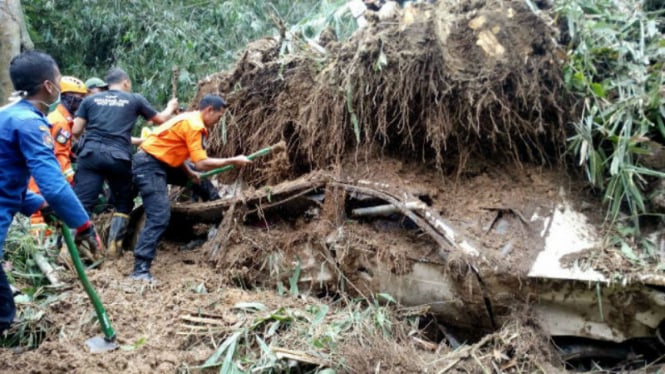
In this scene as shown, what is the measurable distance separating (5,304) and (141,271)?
1.44 meters

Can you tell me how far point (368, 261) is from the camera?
4.61 metres

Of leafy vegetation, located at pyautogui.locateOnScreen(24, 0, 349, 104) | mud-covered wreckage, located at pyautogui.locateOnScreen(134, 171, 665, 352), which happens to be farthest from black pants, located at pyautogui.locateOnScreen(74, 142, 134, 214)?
leafy vegetation, located at pyautogui.locateOnScreen(24, 0, 349, 104)

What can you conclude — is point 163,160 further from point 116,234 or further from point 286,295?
point 286,295

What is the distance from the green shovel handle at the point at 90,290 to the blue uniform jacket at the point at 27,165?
0.81 ft

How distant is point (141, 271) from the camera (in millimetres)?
4848

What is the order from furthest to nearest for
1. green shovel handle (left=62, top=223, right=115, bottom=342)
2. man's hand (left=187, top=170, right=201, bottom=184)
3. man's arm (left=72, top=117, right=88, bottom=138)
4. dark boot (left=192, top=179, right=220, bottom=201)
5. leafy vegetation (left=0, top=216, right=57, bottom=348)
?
dark boot (left=192, top=179, right=220, bottom=201)
man's hand (left=187, top=170, right=201, bottom=184)
man's arm (left=72, top=117, right=88, bottom=138)
leafy vegetation (left=0, top=216, right=57, bottom=348)
green shovel handle (left=62, top=223, right=115, bottom=342)

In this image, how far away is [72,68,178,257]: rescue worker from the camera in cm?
516

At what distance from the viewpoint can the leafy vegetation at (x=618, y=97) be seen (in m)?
4.12

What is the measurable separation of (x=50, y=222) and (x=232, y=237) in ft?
5.70

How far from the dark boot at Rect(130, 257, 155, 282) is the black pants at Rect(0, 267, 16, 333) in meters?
1.35

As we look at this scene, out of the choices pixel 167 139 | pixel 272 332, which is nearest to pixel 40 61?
pixel 167 139

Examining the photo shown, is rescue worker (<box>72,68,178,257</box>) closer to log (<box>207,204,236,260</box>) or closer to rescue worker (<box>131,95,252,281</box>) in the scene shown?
rescue worker (<box>131,95,252,281</box>)

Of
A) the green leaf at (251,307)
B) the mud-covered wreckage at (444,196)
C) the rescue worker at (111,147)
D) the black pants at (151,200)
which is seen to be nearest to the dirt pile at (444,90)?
the mud-covered wreckage at (444,196)

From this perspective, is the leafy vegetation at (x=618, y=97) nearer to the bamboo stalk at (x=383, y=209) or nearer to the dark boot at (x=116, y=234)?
the bamboo stalk at (x=383, y=209)
